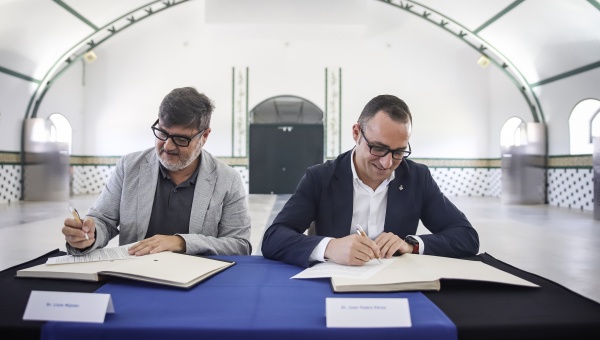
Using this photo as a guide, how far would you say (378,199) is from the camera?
2008mm

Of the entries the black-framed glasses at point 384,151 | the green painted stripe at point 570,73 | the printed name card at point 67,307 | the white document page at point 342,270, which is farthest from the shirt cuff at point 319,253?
the green painted stripe at point 570,73

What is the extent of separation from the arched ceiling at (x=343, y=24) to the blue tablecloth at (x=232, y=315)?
7.62m

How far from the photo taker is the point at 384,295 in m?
1.10

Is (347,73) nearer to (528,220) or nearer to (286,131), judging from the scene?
(286,131)

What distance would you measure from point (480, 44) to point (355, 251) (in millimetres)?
10651

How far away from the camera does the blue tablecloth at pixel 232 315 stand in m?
0.88

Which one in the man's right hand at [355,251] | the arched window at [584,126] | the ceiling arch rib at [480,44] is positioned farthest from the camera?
the ceiling arch rib at [480,44]

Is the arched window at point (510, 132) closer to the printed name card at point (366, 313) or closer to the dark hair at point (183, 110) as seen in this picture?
the dark hair at point (183, 110)

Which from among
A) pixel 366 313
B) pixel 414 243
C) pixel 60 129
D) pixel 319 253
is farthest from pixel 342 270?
pixel 60 129

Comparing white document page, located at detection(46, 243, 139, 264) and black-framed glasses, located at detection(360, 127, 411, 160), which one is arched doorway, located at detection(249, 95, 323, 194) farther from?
white document page, located at detection(46, 243, 139, 264)

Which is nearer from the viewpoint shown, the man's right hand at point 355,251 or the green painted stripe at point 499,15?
the man's right hand at point 355,251

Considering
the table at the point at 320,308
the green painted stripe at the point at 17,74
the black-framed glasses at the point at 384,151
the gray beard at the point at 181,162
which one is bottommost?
the table at the point at 320,308

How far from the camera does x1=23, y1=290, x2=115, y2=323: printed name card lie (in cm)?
90
